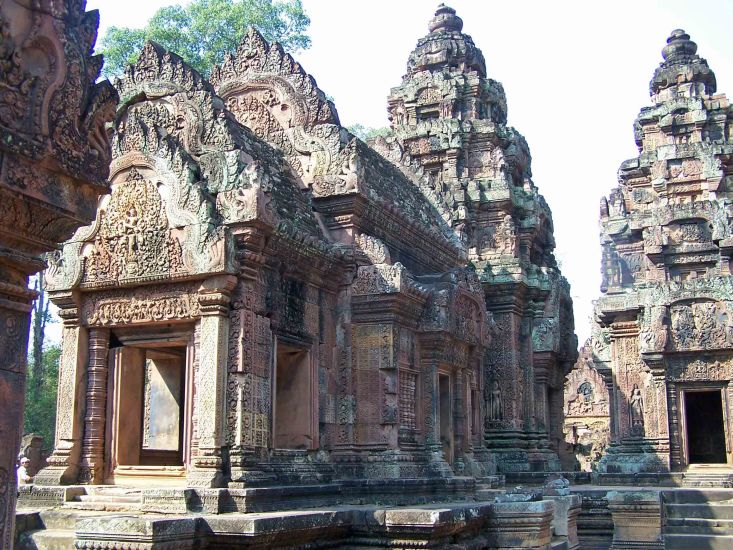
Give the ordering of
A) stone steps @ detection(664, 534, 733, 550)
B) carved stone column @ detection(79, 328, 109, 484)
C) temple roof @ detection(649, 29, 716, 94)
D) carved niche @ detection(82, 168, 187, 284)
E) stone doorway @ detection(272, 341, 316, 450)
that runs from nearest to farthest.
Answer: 1. carved niche @ detection(82, 168, 187, 284)
2. carved stone column @ detection(79, 328, 109, 484)
3. stone doorway @ detection(272, 341, 316, 450)
4. stone steps @ detection(664, 534, 733, 550)
5. temple roof @ detection(649, 29, 716, 94)

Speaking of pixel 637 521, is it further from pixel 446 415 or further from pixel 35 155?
pixel 35 155

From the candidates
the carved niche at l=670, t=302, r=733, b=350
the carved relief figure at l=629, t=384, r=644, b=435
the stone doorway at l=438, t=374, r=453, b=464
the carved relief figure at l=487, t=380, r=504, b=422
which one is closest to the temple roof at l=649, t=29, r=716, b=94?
the carved niche at l=670, t=302, r=733, b=350

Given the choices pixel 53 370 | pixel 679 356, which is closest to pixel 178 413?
pixel 679 356

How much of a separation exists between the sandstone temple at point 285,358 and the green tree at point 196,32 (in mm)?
9303

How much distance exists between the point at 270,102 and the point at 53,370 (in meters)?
16.9

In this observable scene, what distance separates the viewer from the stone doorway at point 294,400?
10180 millimetres

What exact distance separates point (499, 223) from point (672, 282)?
3.82m

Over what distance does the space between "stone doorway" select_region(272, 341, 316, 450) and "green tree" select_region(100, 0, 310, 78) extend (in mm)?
14906

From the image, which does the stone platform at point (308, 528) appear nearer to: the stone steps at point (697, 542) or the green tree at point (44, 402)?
the stone steps at point (697, 542)

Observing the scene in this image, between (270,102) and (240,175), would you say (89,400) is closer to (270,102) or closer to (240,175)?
(240,175)

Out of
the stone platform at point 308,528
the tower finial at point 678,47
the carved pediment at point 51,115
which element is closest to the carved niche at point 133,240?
the stone platform at point 308,528

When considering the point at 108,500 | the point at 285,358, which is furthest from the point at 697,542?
the point at 108,500

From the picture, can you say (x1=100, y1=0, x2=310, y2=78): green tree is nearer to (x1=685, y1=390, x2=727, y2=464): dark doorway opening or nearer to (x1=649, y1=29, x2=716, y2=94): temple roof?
(x1=649, y1=29, x2=716, y2=94): temple roof

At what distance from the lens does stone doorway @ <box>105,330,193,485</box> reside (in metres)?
9.34
